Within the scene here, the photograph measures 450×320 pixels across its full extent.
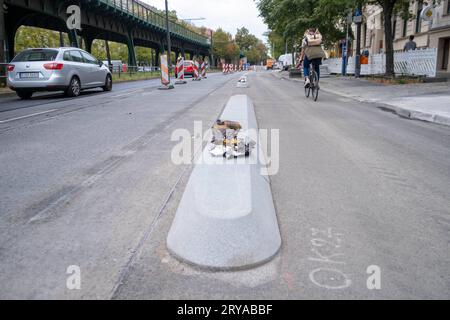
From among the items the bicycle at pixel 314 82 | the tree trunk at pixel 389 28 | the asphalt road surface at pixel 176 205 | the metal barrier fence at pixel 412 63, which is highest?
the tree trunk at pixel 389 28

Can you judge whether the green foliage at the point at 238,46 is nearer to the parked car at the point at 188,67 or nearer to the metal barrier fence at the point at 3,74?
the parked car at the point at 188,67

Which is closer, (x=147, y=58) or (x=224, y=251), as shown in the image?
(x=224, y=251)

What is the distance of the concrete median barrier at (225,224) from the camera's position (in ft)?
7.08

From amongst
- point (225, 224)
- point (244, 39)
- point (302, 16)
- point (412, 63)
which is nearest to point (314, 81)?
point (225, 224)

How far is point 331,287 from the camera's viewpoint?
194 centimetres

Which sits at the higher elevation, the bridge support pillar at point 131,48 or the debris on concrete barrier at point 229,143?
the bridge support pillar at point 131,48

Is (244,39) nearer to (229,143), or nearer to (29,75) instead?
(29,75)

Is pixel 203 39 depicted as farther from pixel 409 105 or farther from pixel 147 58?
pixel 409 105

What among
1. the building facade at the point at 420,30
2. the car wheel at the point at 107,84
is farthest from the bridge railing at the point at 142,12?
the building facade at the point at 420,30

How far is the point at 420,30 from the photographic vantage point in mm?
29000

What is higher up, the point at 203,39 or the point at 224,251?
the point at 203,39
